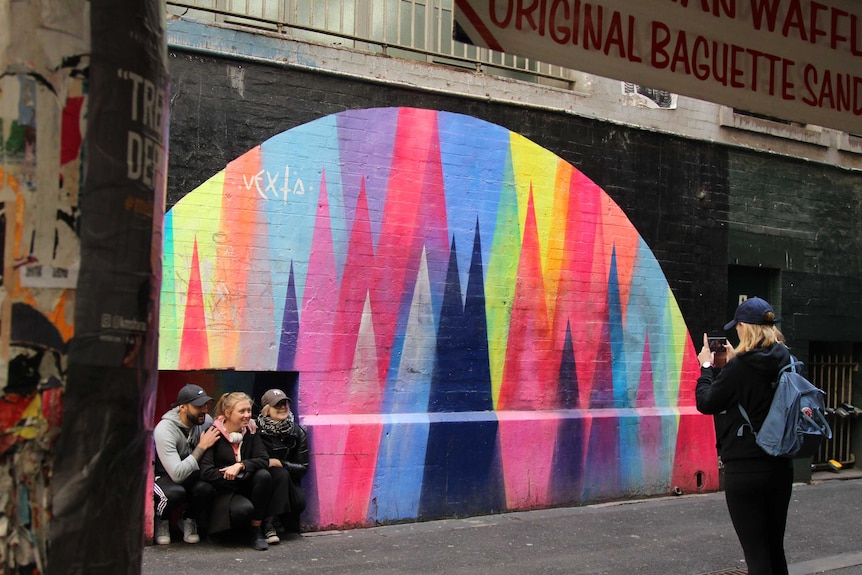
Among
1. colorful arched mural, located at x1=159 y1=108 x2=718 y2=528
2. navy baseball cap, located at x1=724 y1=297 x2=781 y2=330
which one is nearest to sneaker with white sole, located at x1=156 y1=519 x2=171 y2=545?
colorful arched mural, located at x1=159 y1=108 x2=718 y2=528

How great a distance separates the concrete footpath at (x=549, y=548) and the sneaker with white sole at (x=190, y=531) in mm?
71

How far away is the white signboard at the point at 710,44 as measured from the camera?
3.83 meters

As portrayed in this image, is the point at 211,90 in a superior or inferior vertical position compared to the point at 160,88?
superior

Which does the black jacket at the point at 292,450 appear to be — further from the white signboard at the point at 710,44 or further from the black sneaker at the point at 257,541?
the white signboard at the point at 710,44

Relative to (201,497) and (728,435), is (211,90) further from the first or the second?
(728,435)

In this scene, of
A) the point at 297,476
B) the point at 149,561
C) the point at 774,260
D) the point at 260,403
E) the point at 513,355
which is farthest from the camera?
the point at 774,260

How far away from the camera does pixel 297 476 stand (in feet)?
25.4

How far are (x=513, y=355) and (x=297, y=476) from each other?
8.81 ft

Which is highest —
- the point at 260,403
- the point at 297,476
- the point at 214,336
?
the point at 214,336

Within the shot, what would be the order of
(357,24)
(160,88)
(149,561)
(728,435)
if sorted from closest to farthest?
(160,88), (728,435), (149,561), (357,24)

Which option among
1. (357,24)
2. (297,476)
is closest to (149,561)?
(297,476)

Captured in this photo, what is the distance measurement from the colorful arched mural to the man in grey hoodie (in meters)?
0.43

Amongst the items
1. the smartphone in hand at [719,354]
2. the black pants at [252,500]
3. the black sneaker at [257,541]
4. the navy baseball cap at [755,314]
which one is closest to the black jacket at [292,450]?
the black pants at [252,500]

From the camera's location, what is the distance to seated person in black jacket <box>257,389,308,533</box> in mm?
7512
